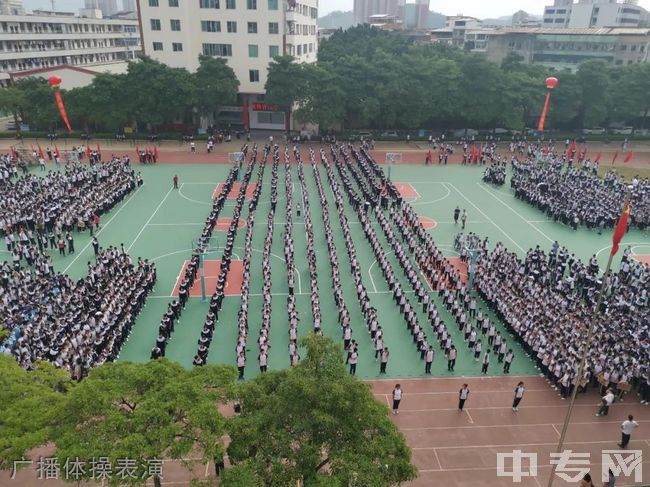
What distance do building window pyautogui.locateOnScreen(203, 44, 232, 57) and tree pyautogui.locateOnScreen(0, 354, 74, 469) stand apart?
145 feet

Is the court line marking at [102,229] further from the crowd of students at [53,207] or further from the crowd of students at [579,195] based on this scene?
the crowd of students at [579,195]

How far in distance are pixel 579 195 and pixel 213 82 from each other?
103 ft

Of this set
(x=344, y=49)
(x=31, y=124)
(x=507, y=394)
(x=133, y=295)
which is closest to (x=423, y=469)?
(x=507, y=394)

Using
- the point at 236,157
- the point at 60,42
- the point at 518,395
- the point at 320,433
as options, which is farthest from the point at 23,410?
the point at 60,42

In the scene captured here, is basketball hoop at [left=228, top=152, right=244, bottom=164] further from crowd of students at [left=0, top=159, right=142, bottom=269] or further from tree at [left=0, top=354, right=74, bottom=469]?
tree at [left=0, top=354, right=74, bottom=469]

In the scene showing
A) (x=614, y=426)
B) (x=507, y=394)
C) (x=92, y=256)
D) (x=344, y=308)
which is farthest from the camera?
(x=92, y=256)

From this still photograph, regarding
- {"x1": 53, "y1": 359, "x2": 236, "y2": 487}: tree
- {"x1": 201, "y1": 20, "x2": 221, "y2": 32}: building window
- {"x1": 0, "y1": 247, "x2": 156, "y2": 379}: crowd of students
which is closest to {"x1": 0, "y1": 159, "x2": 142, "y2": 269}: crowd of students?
{"x1": 0, "y1": 247, "x2": 156, "y2": 379}: crowd of students

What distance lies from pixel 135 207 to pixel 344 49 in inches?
1723

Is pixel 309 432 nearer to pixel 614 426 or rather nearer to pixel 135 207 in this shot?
pixel 614 426

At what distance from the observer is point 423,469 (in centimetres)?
1302

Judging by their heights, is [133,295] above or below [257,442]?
below

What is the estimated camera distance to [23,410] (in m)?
8.77

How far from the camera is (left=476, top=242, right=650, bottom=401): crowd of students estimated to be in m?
15.9

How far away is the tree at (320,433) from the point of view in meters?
7.68
